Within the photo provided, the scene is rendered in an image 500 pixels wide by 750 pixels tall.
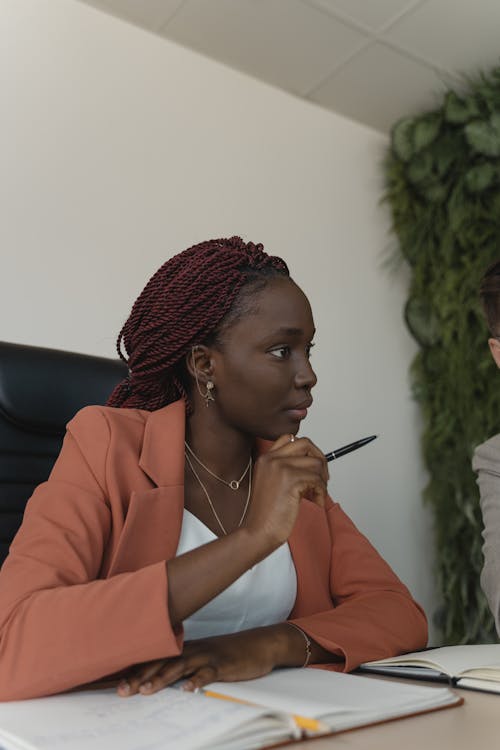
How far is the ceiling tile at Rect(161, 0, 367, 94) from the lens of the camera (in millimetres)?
2279

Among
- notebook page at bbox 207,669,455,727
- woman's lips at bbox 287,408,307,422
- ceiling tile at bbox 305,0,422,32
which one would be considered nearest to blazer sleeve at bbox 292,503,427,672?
notebook page at bbox 207,669,455,727

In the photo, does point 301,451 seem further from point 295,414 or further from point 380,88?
point 380,88

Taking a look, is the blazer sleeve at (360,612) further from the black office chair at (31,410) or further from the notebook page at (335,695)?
the black office chair at (31,410)

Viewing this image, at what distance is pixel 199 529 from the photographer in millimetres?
1157

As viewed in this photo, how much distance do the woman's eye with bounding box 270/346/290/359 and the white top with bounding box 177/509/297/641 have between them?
0.29m

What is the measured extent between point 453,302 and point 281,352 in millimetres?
1598

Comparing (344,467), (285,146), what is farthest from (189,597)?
(285,146)

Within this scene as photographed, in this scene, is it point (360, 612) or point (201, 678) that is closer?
point (201, 678)

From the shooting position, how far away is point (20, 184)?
80.1 inches

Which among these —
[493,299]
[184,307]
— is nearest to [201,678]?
[184,307]

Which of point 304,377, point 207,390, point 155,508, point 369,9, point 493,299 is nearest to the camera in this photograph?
point 155,508

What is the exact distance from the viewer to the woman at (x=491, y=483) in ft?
4.31

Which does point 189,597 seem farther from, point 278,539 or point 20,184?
point 20,184

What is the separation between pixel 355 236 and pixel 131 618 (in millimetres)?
2158
